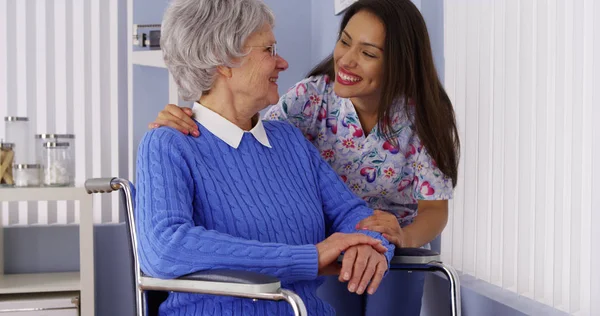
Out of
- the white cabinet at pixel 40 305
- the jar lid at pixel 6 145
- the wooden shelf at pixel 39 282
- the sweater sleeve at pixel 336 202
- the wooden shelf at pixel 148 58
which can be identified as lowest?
the white cabinet at pixel 40 305

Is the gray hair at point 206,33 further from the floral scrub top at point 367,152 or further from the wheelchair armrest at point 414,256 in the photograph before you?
the wheelchair armrest at point 414,256

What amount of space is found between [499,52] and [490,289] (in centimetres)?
66

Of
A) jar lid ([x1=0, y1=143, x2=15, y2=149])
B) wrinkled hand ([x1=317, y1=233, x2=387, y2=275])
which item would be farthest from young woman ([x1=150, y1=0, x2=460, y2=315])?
jar lid ([x1=0, y1=143, x2=15, y2=149])

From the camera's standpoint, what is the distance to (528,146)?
1.89 meters

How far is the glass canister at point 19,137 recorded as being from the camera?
3406mm

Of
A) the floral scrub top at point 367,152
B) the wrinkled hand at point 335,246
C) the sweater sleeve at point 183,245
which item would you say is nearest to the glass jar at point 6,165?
the floral scrub top at point 367,152

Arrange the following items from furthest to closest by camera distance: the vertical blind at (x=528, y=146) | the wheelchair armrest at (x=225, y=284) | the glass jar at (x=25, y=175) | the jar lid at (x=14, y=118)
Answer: the jar lid at (x=14, y=118), the glass jar at (x=25, y=175), the vertical blind at (x=528, y=146), the wheelchair armrest at (x=225, y=284)

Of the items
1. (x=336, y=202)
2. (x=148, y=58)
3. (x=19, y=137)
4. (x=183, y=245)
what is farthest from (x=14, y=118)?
(x=183, y=245)

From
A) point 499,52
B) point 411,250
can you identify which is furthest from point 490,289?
point 499,52

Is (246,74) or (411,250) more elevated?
(246,74)

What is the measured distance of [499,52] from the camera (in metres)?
2.05

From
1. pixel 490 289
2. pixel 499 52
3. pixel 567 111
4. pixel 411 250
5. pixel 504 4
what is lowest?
pixel 490 289

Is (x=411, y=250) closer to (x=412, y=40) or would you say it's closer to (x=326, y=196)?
(x=326, y=196)

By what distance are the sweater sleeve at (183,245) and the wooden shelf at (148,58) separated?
189cm
